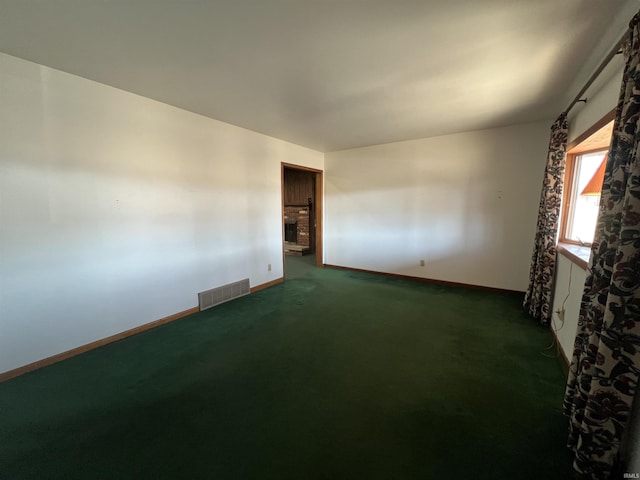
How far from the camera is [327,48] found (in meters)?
1.84

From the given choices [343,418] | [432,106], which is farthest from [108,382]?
[432,106]

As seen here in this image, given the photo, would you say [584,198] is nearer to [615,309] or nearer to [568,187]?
[568,187]

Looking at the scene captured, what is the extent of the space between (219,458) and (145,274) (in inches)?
84.8

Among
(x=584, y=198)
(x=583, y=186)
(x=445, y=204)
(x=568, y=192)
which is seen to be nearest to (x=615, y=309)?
(x=584, y=198)

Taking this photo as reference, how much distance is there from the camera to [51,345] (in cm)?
225

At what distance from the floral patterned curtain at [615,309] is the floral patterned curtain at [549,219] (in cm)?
170

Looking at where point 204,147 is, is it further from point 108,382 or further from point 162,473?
point 162,473

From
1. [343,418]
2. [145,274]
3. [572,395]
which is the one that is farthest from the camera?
[145,274]

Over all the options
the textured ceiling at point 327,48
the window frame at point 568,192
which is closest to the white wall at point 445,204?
the window frame at point 568,192

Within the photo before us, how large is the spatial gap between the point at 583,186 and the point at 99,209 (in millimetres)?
4953

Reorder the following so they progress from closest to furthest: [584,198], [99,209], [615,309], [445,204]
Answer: [615,309], [99,209], [584,198], [445,204]

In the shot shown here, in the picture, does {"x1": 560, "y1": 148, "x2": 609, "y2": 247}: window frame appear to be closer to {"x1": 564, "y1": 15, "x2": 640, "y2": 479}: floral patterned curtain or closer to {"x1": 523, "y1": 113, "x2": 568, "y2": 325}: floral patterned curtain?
{"x1": 523, "y1": 113, "x2": 568, "y2": 325}: floral patterned curtain

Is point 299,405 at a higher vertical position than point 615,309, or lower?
lower

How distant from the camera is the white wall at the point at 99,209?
2.06m
